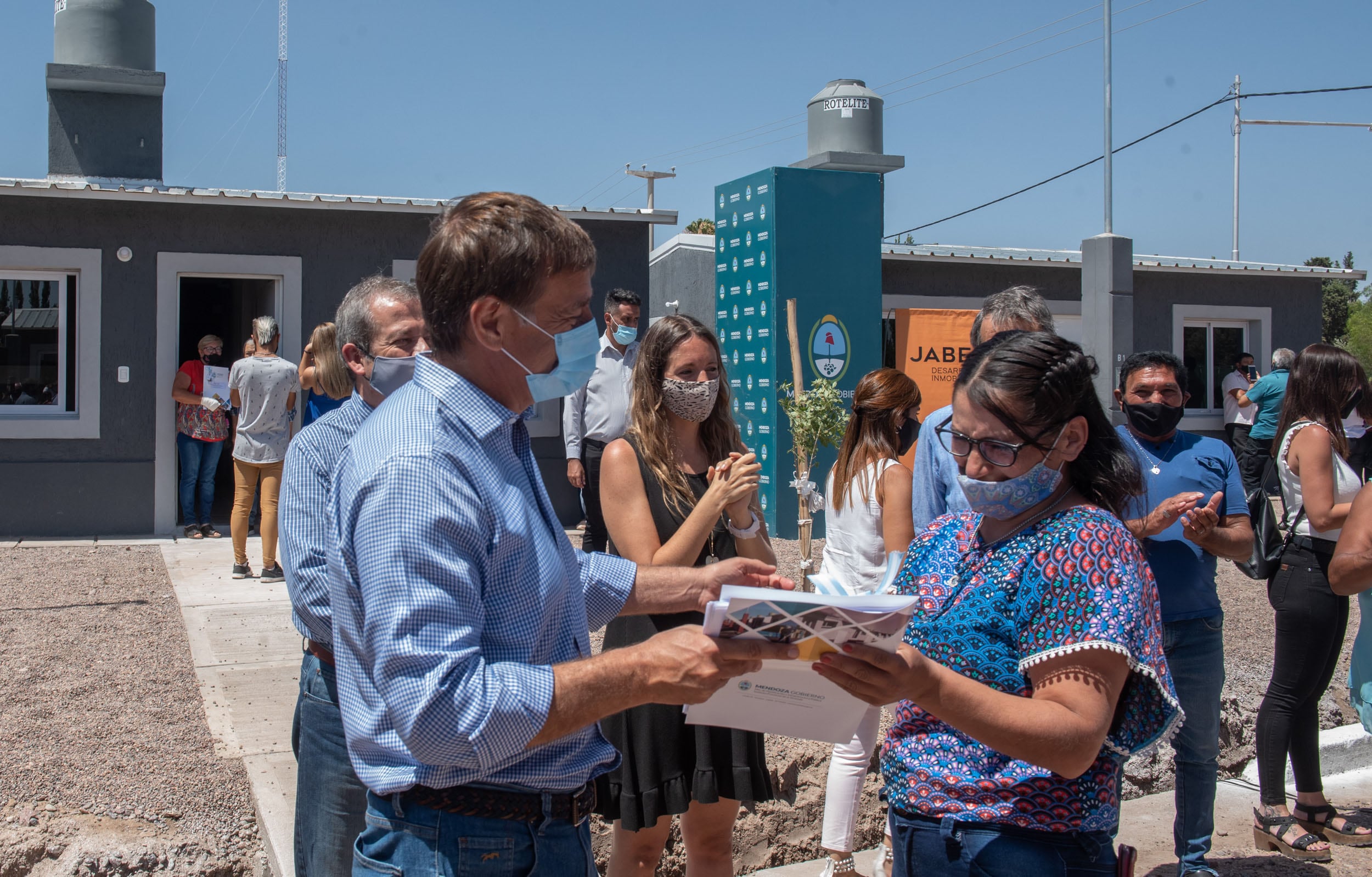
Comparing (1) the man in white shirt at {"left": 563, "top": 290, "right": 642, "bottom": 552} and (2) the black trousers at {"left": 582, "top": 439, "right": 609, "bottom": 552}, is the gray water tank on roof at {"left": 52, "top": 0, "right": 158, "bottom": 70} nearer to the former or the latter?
(1) the man in white shirt at {"left": 563, "top": 290, "right": 642, "bottom": 552}

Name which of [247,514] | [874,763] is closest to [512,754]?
[874,763]

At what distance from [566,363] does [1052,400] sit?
35.9 inches

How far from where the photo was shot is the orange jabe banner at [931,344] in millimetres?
12656

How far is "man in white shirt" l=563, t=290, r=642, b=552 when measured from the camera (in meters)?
7.84

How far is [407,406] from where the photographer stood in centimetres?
169

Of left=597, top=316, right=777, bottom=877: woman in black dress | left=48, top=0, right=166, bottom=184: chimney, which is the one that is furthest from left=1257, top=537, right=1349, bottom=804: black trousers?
left=48, top=0, right=166, bottom=184: chimney

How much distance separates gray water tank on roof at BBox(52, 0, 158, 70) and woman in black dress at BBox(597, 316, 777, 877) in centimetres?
1298

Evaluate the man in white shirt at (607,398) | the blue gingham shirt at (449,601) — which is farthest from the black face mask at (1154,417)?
the man in white shirt at (607,398)

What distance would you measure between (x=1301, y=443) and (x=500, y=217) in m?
3.66

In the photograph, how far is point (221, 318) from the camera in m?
15.4

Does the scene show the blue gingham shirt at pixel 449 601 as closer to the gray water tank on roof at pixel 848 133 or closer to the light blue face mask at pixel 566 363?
the light blue face mask at pixel 566 363

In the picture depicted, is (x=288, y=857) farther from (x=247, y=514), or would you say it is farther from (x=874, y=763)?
(x=247, y=514)

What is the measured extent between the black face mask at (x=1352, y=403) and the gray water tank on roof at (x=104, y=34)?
1393cm

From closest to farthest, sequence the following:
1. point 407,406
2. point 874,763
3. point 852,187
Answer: point 407,406 → point 874,763 → point 852,187
